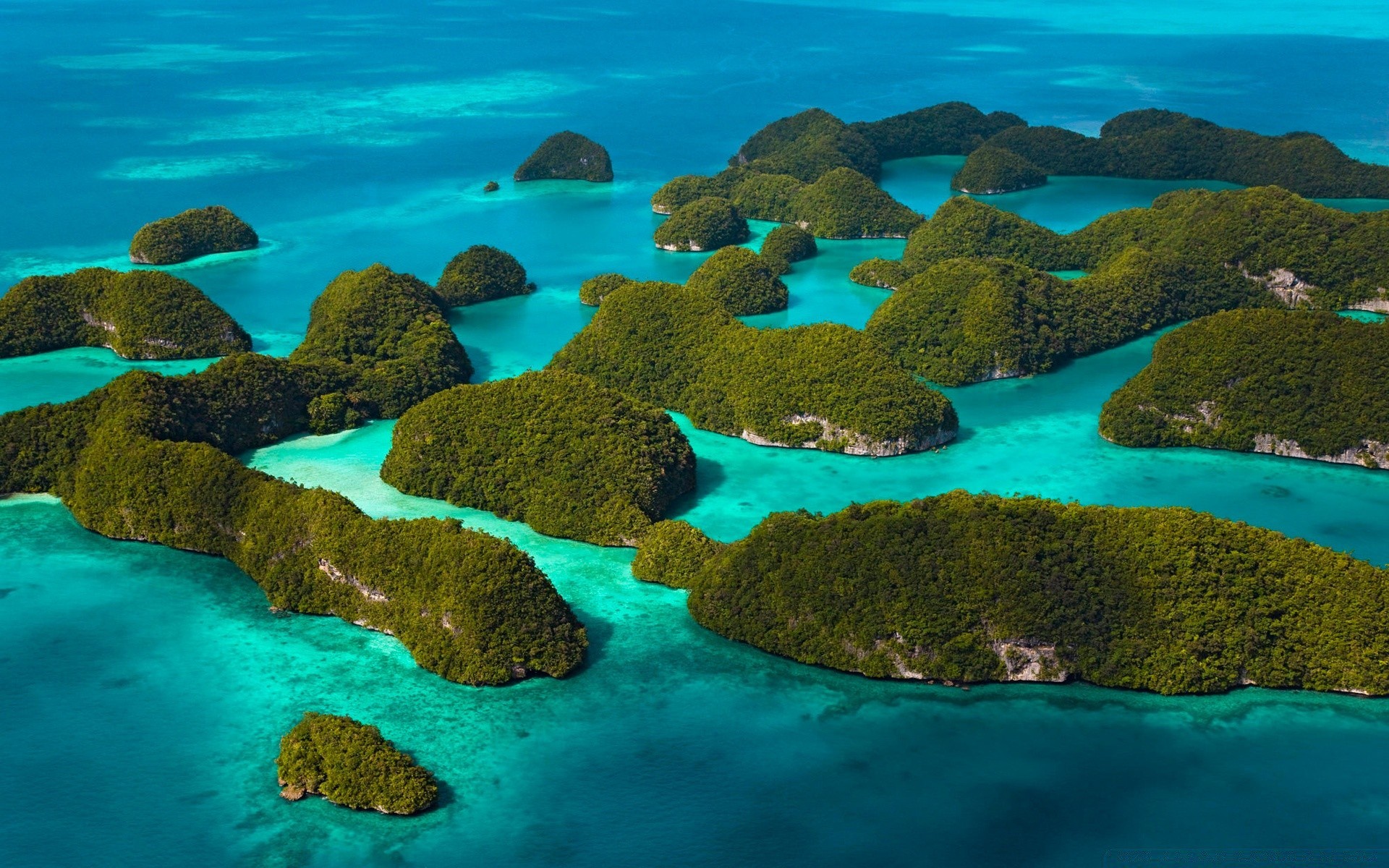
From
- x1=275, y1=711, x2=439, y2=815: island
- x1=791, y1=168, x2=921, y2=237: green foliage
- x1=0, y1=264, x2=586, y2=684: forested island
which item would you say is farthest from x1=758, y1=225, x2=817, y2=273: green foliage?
x1=275, y1=711, x2=439, y2=815: island

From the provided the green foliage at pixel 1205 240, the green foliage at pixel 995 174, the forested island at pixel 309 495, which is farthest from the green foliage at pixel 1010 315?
the green foliage at pixel 995 174

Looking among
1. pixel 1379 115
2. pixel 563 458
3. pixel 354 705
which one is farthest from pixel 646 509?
pixel 1379 115

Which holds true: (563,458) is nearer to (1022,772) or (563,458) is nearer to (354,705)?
(354,705)

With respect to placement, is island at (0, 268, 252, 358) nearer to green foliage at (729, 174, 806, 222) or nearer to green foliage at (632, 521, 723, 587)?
green foliage at (632, 521, 723, 587)

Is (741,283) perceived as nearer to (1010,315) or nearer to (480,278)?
(480,278)

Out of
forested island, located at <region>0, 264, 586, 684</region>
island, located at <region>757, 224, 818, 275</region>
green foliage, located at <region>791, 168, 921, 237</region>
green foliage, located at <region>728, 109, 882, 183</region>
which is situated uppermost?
green foliage, located at <region>728, 109, 882, 183</region>
